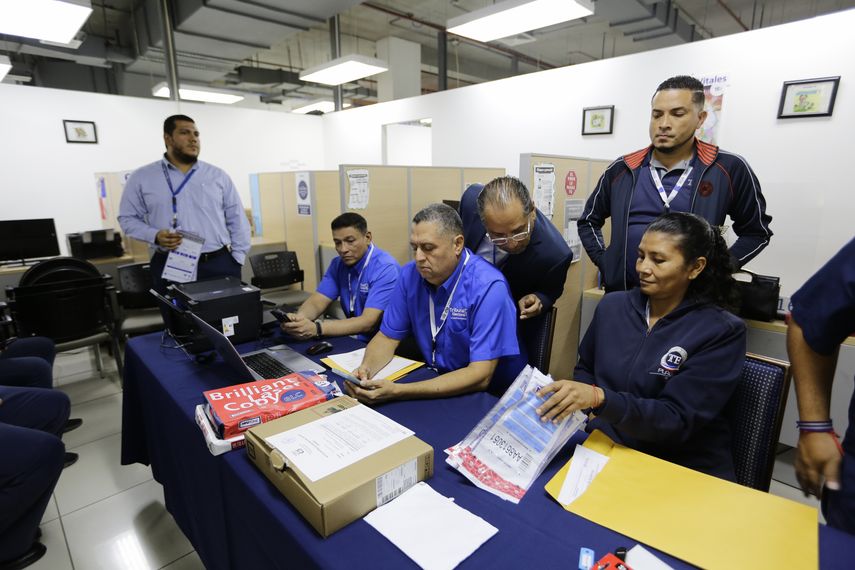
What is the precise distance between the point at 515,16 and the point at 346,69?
92.3 inches

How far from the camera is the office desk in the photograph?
79 centimetres

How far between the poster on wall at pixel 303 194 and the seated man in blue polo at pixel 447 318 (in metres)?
2.36

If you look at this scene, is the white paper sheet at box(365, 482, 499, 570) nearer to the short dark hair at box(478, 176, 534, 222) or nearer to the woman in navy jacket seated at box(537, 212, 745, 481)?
the woman in navy jacket seated at box(537, 212, 745, 481)

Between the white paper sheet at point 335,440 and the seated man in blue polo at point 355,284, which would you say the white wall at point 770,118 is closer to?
the seated man in blue polo at point 355,284

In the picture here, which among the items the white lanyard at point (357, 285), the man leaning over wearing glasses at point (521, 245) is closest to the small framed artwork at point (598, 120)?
the man leaning over wearing glasses at point (521, 245)

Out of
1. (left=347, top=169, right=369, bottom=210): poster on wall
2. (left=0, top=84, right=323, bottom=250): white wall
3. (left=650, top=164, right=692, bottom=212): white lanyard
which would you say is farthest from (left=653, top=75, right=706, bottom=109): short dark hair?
(left=0, top=84, right=323, bottom=250): white wall

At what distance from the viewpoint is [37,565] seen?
176 cm

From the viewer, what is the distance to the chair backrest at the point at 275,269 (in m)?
3.99

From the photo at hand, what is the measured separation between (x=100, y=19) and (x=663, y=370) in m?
8.15

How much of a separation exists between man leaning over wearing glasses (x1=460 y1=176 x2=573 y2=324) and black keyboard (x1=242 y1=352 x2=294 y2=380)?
0.94 meters

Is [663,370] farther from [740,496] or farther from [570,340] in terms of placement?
[570,340]

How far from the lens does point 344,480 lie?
34.2 inches

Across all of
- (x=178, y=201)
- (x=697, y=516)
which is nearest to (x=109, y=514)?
(x=178, y=201)

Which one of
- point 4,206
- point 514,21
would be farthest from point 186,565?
point 4,206
